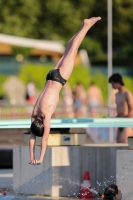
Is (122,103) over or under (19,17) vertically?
under

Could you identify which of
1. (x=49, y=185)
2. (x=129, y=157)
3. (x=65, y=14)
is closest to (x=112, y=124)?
(x=129, y=157)

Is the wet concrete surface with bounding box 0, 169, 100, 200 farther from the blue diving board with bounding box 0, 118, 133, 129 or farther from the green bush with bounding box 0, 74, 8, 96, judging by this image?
the green bush with bounding box 0, 74, 8, 96

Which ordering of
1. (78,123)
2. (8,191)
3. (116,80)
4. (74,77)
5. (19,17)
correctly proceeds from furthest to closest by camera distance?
(19,17) < (74,77) < (116,80) < (8,191) < (78,123)

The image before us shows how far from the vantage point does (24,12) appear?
5478cm

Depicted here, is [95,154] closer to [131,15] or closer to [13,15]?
[13,15]

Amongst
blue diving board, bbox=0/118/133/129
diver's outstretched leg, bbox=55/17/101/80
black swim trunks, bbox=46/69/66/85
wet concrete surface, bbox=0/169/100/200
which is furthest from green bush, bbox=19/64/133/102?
black swim trunks, bbox=46/69/66/85

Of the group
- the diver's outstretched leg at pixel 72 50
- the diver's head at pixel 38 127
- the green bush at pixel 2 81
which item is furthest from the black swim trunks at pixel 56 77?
the green bush at pixel 2 81

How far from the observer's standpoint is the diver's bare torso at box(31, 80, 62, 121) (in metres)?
9.34

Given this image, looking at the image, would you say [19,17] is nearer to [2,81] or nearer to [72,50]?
[2,81]

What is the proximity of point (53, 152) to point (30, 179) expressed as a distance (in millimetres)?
619

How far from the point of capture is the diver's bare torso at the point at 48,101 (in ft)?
30.7

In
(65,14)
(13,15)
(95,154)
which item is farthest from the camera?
(65,14)

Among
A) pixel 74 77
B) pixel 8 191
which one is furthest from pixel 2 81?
pixel 8 191

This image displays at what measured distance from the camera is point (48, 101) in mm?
9344
